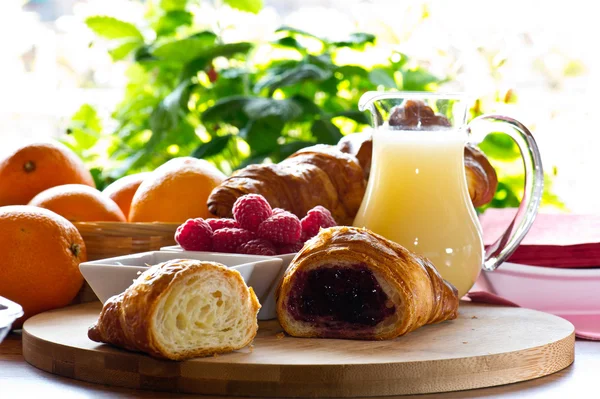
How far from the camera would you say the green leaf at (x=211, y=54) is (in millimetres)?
2271

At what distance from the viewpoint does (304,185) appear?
58.6 inches

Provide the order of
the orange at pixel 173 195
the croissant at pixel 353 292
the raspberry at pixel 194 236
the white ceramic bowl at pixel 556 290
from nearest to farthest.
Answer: the croissant at pixel 353 292
the raspberry at pixel 194 236
the white ceramic bowl at pixel 556 290
the orange at pixel 173 195

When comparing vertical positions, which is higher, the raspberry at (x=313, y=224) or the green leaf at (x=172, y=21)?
the green leaf at (x=172, y=21)

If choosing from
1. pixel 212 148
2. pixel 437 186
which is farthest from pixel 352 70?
pixel 437 186

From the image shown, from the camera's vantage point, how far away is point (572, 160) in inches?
93.5

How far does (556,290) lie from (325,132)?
0.92 metres

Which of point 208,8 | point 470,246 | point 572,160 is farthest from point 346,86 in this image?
point 470,246

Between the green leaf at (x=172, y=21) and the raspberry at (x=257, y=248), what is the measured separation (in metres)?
1.57

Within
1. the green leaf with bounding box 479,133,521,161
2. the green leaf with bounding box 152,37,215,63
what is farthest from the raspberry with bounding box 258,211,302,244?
the green leaf with bounding box 152,37,215,63

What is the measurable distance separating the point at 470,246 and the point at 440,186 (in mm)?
105

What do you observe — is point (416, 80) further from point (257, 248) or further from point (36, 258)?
point (36, 258)

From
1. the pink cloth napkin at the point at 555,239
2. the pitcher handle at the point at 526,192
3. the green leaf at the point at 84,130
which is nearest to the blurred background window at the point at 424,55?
the green leaf at the point at 84,130

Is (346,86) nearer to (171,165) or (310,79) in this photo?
(310,79)

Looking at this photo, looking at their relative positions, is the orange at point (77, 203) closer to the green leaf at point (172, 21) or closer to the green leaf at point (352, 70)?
the green leaf at point (352, 70)
